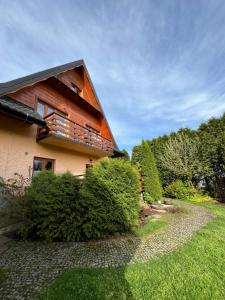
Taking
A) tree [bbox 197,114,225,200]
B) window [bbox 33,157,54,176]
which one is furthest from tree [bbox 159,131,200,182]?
window [bbox 33,157,54,176]

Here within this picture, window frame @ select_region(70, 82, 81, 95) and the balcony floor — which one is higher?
window frame @ select_region(70, 82, 81, 95)

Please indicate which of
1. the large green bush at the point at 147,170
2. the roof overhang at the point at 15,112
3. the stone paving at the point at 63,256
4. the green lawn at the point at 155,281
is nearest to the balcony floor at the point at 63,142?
the roof overhang at the point at 15,112

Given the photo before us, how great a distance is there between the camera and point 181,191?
44.6 ft

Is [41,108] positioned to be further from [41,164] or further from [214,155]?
[214,155]

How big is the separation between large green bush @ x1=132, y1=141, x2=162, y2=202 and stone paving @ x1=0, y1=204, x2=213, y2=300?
561cm

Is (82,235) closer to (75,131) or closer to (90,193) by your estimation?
(90,193)

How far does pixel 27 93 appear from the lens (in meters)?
7.63

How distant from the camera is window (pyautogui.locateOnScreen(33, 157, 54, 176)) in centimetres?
745

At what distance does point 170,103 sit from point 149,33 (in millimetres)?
7189

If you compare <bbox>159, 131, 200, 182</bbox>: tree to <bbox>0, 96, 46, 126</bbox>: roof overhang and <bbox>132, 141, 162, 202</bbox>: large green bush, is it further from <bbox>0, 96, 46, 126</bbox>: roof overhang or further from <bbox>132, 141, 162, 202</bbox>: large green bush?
<bbox>0, 96, 46, 126</bbox>: roof overhang

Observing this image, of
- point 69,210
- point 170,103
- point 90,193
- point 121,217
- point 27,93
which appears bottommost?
point 121,217

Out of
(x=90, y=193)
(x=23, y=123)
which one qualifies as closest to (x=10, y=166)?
(x=23, y=123)

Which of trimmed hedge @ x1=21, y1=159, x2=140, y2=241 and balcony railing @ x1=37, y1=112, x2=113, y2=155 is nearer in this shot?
trimmed hedge @ x1=21, y1=159, x2=140, y2=241

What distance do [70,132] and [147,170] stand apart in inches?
235
